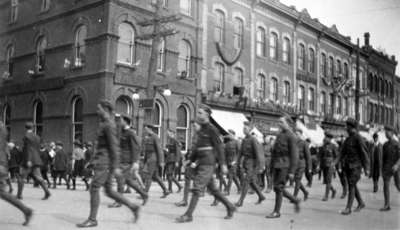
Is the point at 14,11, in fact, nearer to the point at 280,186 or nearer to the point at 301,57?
the point at 301,57

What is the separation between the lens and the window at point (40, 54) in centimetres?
2234

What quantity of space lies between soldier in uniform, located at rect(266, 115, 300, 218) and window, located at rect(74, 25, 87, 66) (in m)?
13.3

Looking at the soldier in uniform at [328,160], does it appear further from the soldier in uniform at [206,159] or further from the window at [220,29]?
the window at [220,29]

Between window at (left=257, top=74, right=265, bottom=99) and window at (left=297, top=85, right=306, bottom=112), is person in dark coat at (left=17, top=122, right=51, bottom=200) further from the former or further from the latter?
window at (left=297, top=85, right=306, bottom=112)

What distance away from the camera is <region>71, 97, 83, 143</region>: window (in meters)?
20.2

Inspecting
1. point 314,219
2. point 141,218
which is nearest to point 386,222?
point 314,219

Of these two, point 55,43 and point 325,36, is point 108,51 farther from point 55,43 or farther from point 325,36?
point 325,36

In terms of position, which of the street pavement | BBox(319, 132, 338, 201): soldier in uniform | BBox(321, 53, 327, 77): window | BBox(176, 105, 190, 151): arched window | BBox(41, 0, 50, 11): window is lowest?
the street pavement

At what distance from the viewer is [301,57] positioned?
30.1 m

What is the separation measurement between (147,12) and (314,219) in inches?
571

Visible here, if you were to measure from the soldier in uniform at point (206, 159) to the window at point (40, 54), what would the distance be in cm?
→ 1596

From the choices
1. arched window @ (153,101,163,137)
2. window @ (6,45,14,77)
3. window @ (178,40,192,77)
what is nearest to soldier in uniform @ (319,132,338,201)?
arched window @ (153,101,163,137)

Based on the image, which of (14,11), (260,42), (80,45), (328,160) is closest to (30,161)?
(328,160)

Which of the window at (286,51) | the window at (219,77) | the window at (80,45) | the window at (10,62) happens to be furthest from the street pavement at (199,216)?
the window at (286,51)
